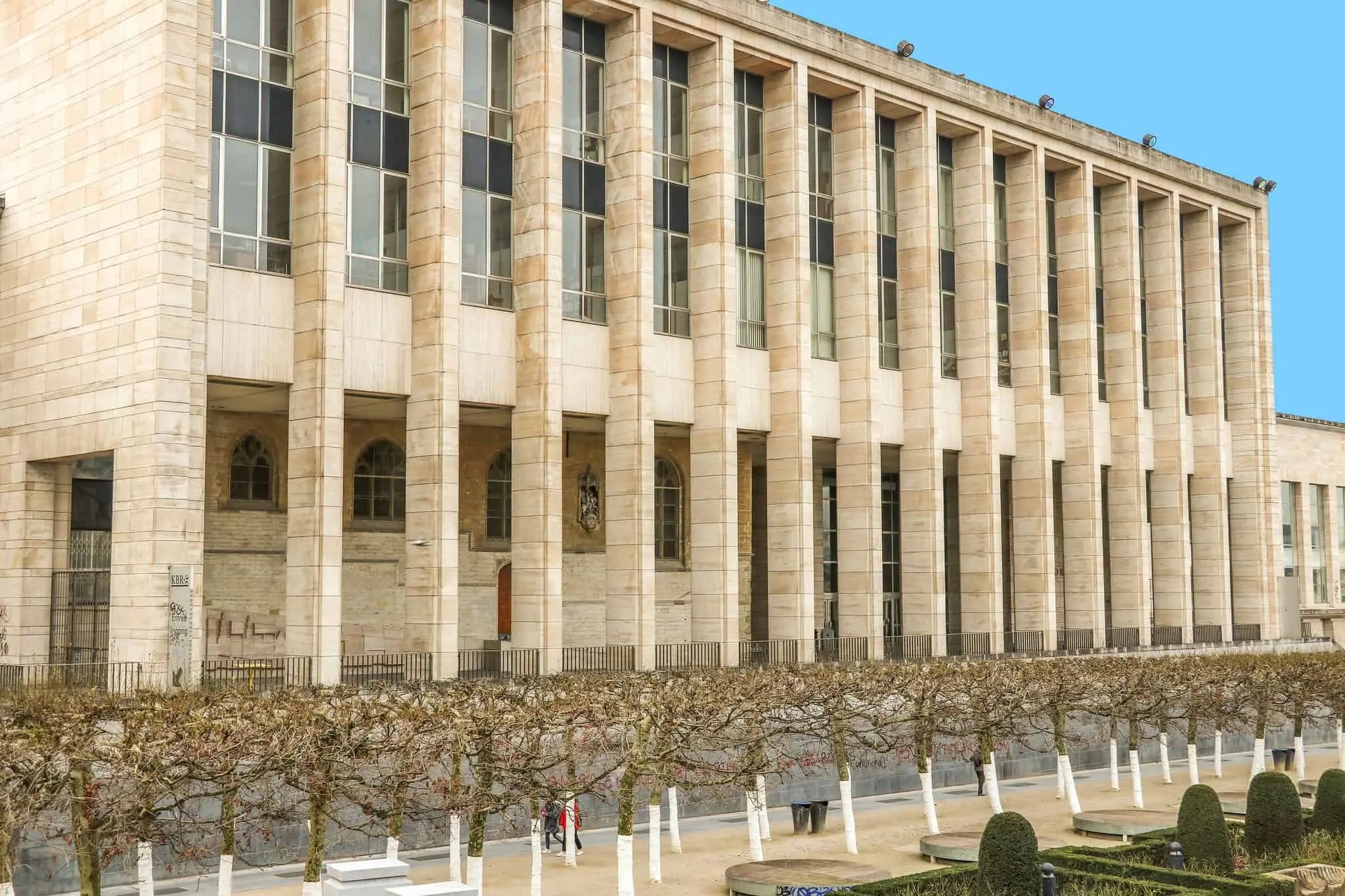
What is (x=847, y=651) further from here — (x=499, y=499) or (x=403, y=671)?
(x=403, y=671)

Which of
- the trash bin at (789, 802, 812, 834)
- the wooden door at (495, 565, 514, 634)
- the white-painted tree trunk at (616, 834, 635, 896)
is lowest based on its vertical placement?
the trash bin at (789, 802, 812, 834)

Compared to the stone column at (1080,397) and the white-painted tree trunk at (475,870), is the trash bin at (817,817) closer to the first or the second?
the white-painted tree trunk at (475,870)

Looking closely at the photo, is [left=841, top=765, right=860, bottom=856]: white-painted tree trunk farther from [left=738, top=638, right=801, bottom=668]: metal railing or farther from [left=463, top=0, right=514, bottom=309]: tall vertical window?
[left=463, top=0, right=514, bottom=309]: tall vertical window

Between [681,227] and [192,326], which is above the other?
[681,227]

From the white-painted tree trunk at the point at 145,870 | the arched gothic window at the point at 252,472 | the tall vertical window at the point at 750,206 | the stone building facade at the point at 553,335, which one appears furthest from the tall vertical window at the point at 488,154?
the white-painted tree trunk at the point at 145,870

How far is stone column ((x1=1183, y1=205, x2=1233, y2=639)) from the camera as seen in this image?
5766 centimetres

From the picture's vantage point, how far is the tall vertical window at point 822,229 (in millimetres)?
44375

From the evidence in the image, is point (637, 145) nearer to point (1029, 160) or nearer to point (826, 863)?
point (1029, 160)

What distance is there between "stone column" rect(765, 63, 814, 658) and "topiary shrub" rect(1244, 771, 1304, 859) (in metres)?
17.5

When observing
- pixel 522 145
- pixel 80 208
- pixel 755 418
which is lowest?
pixel 755 418

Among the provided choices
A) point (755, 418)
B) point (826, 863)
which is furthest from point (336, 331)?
point (826, 863)

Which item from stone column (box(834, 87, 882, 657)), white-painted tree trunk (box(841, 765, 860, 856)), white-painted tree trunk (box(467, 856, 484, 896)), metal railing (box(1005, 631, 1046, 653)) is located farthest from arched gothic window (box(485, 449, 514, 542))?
white-painted tree trunk (box(467, 856, 484, 896))

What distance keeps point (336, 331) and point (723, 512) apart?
1253 cm

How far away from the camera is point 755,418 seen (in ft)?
138
